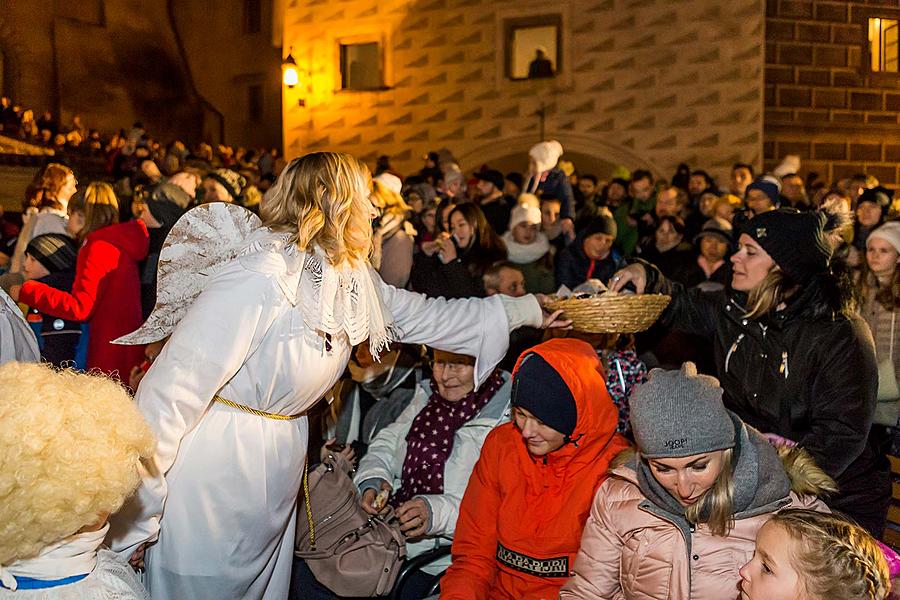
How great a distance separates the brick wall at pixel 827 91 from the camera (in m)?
14.1

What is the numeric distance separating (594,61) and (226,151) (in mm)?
6950

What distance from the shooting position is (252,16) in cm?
2528

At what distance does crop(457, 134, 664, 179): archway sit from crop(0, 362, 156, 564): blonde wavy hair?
44.6 feet

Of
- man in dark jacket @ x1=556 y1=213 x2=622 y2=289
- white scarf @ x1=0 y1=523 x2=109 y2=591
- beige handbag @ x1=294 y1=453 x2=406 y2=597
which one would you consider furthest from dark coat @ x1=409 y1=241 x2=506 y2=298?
white scarf @ x1=0 y1=523 x2=109 y2=591

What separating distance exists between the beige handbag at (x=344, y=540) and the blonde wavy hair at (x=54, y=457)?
136 cm

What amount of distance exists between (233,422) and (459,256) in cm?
379

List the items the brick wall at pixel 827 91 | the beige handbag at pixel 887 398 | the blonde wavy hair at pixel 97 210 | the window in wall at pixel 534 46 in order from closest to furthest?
the beige handbag at pixel 887 398 < the blonde wavy hair at pixel 97 210 < the brick wall at pixel 827 91 < the window in wall at pixel 534 46

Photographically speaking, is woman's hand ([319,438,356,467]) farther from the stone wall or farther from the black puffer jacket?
the stone wall

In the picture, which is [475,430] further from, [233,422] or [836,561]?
→ [836,561]

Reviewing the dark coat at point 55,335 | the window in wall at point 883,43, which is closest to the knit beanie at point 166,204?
the dark coat at point 55,335

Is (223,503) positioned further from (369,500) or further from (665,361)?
(665,361)

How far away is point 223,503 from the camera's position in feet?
8.86

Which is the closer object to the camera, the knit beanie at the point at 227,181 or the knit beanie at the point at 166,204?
the knit beanie at the point at 166,204

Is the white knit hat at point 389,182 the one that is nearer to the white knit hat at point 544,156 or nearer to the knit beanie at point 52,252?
the knit beanie at point 52,252
